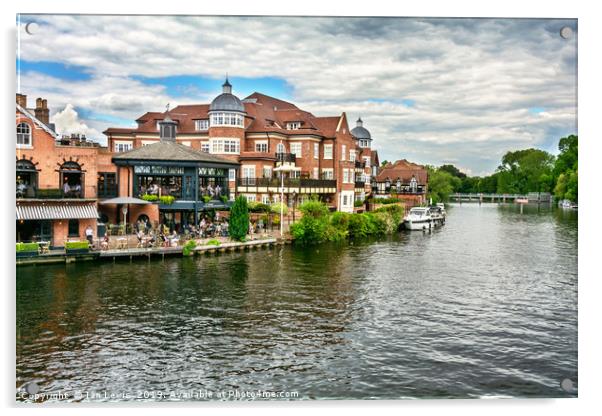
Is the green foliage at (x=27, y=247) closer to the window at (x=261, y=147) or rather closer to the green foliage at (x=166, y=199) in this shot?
the green foliage at (x=166, y=199)

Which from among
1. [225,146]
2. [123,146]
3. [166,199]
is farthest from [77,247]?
[225,146]

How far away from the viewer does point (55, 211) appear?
81.2 feet

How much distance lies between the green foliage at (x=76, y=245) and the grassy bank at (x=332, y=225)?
493 inches

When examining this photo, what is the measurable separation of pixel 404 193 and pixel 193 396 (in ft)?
206

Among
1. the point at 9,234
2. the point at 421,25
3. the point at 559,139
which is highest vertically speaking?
the point at 421,25

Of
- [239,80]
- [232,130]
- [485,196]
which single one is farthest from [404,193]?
[239,80]

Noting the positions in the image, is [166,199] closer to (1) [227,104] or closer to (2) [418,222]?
(1) [227,104]

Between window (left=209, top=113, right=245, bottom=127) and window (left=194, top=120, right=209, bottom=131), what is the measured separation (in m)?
1.41

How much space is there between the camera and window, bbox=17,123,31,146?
22.8 metres

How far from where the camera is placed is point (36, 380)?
11023 millimetres

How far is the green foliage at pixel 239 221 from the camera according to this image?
29.8 m

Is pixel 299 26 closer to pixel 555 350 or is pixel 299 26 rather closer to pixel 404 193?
pixel 555 350

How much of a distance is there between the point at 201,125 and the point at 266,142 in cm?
484

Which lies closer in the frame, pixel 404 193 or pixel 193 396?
pixel 193 396
